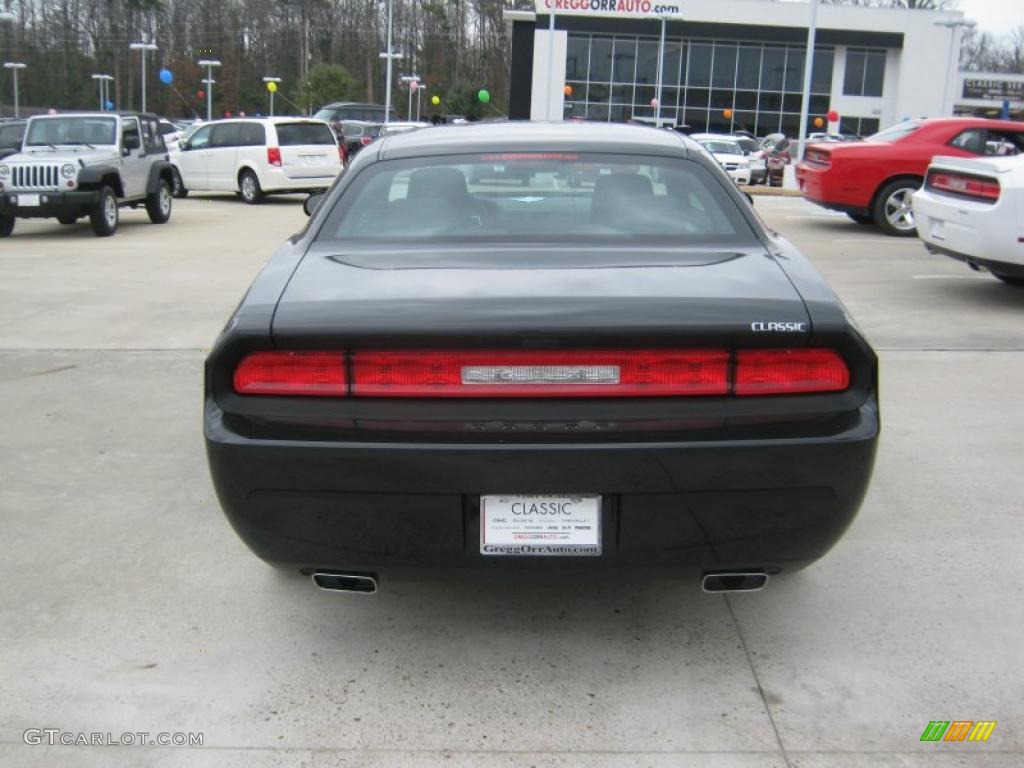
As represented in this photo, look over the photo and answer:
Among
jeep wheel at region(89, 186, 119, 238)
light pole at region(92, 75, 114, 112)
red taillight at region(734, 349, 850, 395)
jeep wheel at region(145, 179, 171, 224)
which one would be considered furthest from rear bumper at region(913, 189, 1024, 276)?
light pole at region(92, 75, 114, 112)

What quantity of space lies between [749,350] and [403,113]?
84271mm

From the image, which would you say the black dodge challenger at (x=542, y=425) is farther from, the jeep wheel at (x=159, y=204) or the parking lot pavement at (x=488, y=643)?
the jeep wheel at (x=159, y=204)

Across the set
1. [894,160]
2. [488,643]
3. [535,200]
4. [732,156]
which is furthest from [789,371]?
[732,156]

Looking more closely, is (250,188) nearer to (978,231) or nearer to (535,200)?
(978,231)

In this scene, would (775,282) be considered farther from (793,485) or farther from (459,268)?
(459,268)

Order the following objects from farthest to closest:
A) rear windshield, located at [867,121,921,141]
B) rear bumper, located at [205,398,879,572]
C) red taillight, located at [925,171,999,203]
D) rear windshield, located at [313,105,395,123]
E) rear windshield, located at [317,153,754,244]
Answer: rear windshield, located at [313,105,395,123] < rear windshield, located at [867,121,921,141] < red taillight, located at [925,171,999,203] < rear windshield, located at [317,153,754,244] < rear bumper, located at [205,398,879,572]

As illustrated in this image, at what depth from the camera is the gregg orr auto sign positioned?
2174 inches

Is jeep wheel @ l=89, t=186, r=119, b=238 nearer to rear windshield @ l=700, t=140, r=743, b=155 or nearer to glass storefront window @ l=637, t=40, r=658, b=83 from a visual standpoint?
rear windshield @ l=700, t=140, r=743, b=155

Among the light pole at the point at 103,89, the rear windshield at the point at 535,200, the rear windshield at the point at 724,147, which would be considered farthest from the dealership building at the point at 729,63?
the rear windshield at the point at 535,200

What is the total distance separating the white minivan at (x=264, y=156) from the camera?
19203mm

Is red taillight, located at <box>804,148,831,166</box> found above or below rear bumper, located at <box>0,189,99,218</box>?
above

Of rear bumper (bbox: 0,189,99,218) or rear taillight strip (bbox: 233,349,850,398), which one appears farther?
rear bumper (bbox: 0,189,99,218)

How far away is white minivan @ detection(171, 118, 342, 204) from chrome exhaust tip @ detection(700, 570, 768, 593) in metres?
17.3

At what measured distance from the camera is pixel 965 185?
845 centimetres
